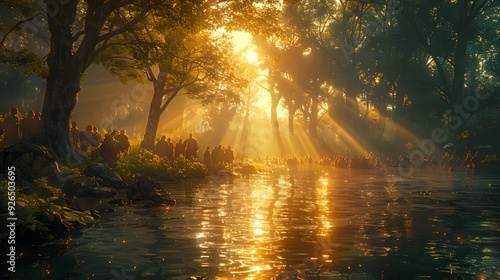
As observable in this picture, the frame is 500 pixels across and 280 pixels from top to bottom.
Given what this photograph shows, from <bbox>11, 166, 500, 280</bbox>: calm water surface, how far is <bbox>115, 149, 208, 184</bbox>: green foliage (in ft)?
22.4

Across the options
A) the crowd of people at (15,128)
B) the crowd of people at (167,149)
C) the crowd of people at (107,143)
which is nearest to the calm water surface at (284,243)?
the crowd of people at (107,143)

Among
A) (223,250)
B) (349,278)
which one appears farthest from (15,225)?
(349,278)

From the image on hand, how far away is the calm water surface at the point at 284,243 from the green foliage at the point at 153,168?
6821 mm

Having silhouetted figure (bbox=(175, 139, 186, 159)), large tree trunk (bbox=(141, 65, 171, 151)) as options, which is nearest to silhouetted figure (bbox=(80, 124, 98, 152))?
large tree trunk (bbox=(141, 65, 171, 151))

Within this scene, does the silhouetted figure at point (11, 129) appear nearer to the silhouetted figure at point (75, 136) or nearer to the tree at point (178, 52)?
the silhouetted figure at point (75, 136)

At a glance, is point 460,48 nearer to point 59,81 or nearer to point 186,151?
point 186,151

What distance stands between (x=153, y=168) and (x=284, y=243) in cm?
1728

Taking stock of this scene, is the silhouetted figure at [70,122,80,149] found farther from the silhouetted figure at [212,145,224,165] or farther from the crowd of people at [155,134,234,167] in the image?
the silhouetted figure at [212,145,224,165]

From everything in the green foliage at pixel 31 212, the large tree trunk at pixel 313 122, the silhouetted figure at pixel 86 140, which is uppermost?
the large tree trunk at pixel 313 122

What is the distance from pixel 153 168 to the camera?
1047 inches

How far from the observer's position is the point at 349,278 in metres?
7.62

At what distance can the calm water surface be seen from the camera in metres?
7.99

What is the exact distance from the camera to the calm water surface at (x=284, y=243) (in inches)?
314

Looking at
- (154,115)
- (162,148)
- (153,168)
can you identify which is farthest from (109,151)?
(154,115)
